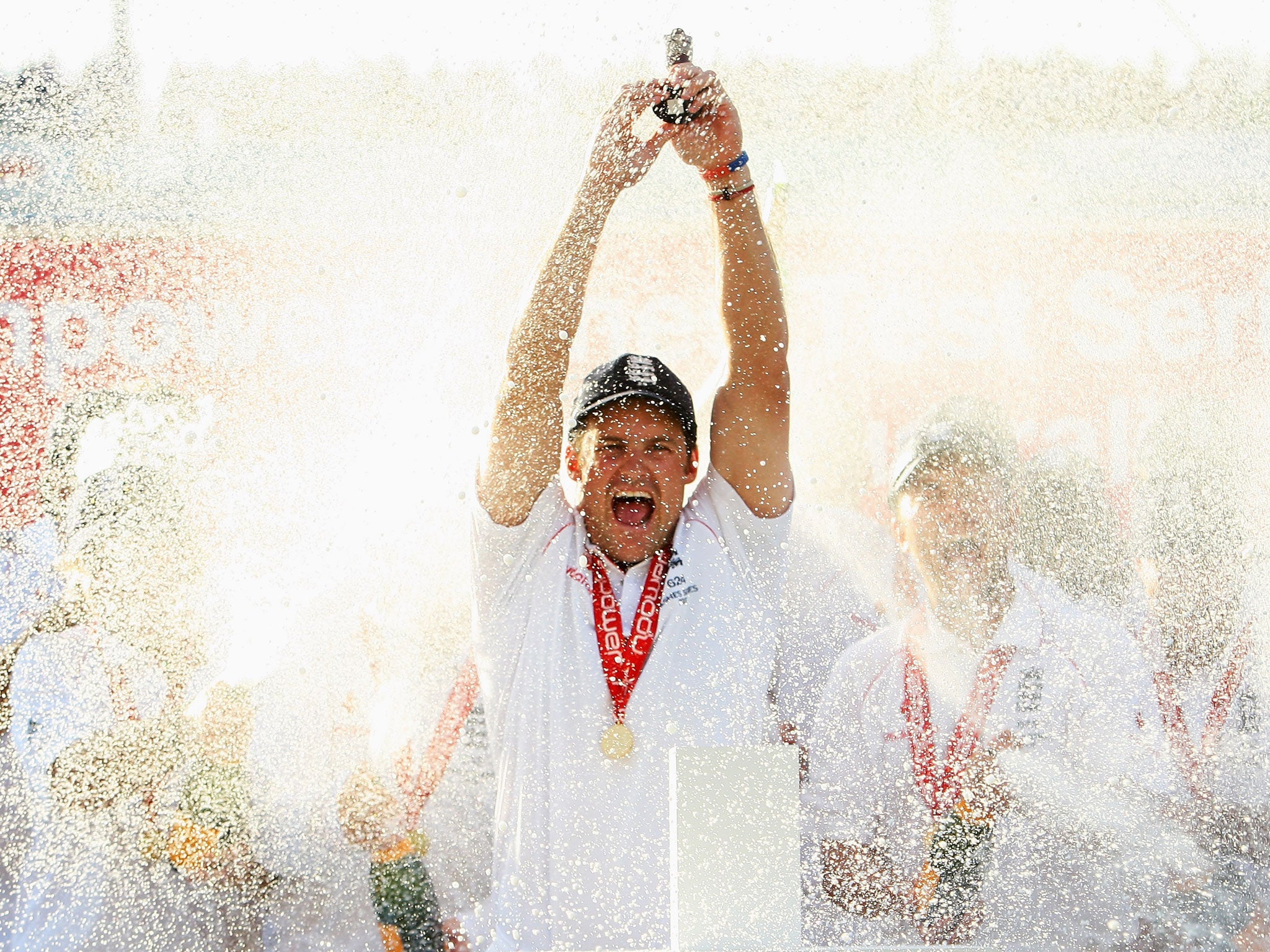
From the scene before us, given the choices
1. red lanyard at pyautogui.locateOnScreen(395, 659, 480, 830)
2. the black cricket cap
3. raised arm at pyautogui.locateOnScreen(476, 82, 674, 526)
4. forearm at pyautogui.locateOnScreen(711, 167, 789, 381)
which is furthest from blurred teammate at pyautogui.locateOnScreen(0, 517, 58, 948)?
forearm at pyautogui.locateOnScreen(711, 167, 789, 381)

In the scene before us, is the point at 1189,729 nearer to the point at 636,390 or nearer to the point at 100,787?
the point at 636,390

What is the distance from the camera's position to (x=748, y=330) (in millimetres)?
2258

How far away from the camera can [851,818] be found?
2.63m

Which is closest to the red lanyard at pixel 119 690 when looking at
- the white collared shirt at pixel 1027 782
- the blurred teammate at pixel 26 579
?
the blurred teammate at pixel 26 579

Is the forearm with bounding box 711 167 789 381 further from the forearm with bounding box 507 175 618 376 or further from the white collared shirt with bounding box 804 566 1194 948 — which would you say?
the white collared shirt with bounding box 804 566 1194 948

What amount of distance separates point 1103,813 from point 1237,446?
1942 millimetres

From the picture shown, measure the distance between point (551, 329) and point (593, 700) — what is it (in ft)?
2.26

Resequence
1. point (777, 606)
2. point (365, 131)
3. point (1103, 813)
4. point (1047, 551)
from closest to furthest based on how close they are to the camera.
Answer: point (777, 606) → point (1103, 813) → point (1047, 551) → point (365, 131)

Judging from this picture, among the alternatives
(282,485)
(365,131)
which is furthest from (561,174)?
(282,485)

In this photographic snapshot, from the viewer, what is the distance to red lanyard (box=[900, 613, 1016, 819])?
8.34ft

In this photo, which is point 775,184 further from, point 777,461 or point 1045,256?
point 1045,256

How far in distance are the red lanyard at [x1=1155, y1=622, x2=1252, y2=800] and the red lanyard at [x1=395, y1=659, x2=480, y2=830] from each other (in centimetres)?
173

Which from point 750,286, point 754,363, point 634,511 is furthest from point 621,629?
point 750,286

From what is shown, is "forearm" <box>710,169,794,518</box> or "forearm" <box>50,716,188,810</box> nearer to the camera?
"forearm" <box>710,169,794,518</box>
